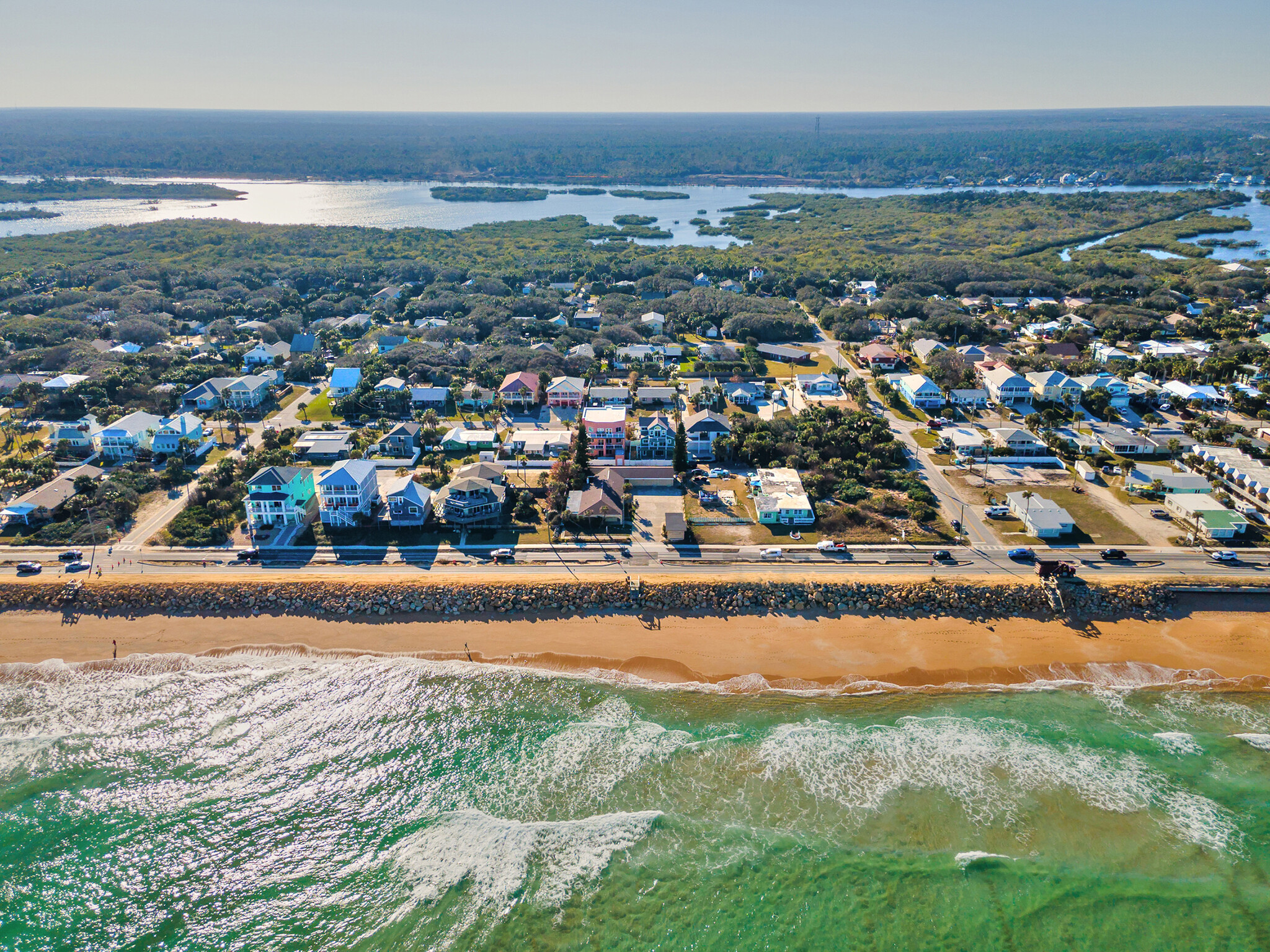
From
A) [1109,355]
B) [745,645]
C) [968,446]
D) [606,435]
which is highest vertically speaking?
[1109,355]

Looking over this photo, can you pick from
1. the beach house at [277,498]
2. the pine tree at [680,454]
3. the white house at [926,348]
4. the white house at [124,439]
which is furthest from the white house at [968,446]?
the white house at [124,439]

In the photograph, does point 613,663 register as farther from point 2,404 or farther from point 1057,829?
point 2,404

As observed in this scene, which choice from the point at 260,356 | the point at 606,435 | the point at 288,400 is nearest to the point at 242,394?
the point at 288,400

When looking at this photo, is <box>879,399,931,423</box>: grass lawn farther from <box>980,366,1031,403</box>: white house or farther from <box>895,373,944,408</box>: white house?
<box>980,366,1031,403</box>: white house

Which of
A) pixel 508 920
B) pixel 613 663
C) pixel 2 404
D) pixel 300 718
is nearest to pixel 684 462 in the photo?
pixel 613 663

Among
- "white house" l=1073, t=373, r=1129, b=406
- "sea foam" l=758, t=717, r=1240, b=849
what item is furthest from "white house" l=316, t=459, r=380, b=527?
"white house" l=1073, t=373, r=1129, b=406

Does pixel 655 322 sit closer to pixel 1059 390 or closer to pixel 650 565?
pixel 1059 390

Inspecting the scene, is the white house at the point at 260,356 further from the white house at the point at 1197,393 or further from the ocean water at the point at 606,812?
the white house at the point at 1197,393
